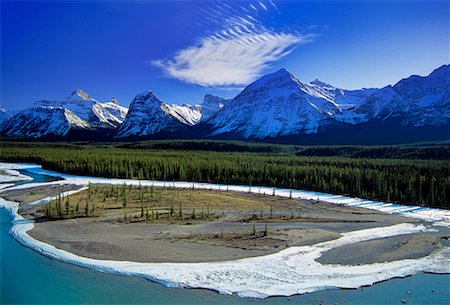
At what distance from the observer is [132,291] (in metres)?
18.4

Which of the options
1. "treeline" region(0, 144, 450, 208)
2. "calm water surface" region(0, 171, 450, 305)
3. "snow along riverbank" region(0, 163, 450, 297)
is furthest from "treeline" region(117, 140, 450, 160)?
"calm water surface" region(0, 171, 450, 305)

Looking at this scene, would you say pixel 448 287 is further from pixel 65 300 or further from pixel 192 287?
pixel 65 300

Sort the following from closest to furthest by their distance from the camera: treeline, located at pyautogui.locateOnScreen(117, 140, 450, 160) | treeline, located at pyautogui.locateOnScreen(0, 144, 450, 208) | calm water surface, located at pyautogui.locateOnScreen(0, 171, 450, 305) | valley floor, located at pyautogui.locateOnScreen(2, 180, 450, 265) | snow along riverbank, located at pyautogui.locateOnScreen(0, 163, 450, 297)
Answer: calm water surface, located at pyautogui.locateOnScreen(0, 171, 450, 305)
snow along riverbank, located at pyautogui.locateOnScreen(0, 163, 450, 297)
valley floor, located at pyautogui.locateOnScreen(2, 180, 450, 265)
treeline, located at pyautogui.locateOnScreen(0, 144, 450, 208)
treeline, located at pyautogui.locateOnScreen(117, 140, 450, 160)

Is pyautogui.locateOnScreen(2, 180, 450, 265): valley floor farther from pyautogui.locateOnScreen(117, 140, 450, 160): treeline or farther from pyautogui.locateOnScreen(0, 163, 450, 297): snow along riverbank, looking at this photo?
pyautogui.locateOnScreen(117, 140, 450, 160): treeline

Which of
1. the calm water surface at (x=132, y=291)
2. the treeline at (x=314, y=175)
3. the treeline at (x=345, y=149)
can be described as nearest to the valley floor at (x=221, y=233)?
the calm water surface at (x=132, y=291)

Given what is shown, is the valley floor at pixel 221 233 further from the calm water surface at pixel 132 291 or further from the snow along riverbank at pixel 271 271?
the calm water surface at pixel 132 291

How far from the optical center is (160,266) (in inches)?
849

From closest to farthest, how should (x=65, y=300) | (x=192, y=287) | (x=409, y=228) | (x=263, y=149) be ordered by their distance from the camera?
(x=65, y=300) < (x=192, y=287) < (x=409, y=228) < (x=263, y=149)

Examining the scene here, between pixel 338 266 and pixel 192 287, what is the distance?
8.56 meters

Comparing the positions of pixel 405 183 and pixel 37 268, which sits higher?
pixel 405 183

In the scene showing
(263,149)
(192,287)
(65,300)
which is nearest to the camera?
(65,300)

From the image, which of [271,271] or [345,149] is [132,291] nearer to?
[271,271]

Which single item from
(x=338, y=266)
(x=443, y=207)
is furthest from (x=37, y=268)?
(x=443, y=207)

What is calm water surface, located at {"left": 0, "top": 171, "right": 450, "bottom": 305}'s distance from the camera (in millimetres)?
17453
